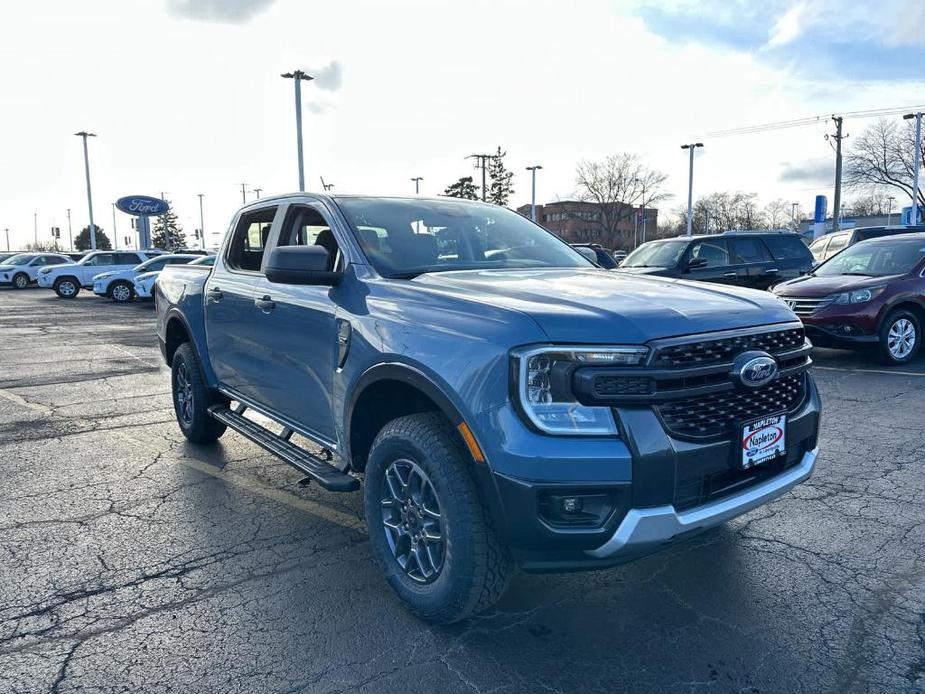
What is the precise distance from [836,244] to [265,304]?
691 inches

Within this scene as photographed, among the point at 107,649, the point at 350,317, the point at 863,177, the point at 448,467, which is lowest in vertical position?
the point at 107,649

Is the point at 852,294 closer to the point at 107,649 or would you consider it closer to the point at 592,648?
the point at 592,648

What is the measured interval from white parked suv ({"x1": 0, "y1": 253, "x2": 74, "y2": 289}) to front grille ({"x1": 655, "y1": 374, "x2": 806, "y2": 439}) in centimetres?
3699

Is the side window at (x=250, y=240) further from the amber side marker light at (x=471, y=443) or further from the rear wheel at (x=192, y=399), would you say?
the amber side marker light at (x=471, y=443)

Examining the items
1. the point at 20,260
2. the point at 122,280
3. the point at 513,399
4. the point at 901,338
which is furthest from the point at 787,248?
the point at 20,260

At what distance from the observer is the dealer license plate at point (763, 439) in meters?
2.72

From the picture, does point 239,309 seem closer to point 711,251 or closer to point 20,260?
point 711,251

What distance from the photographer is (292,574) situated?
3430 millimetres

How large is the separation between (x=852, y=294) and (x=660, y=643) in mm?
7397

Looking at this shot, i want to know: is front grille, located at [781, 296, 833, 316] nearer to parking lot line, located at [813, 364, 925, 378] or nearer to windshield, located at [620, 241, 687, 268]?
parking lot line, located at [813, 364, 925, 378]

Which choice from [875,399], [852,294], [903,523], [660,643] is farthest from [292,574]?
[852,294]

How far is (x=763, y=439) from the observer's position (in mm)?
2797

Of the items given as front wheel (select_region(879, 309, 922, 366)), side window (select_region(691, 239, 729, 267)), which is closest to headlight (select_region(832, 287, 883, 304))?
front wheel (select_region(879, 309, 922, 366))

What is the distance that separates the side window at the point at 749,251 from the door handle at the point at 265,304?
10.4 metres
